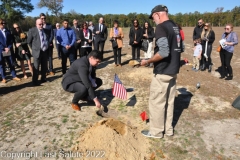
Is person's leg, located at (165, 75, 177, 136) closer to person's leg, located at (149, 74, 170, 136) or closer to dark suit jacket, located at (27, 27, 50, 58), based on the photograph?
person's leg, located at (149, 74, 170, 136)

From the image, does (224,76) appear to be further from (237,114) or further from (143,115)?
(143,115)

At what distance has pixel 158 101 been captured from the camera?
3477 mm

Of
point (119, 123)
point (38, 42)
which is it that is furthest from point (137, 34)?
point (119, 123)

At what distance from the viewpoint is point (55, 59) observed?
11.1 meters

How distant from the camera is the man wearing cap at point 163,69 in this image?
316 cm

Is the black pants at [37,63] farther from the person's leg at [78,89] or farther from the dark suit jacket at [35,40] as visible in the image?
the person's leg at [78,89]

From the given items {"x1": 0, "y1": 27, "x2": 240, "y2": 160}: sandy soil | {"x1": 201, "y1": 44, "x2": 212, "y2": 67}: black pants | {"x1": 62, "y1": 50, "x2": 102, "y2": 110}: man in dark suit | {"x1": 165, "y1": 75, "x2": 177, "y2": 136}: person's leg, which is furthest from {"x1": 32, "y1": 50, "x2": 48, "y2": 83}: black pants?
{"x1": 201, "y1": 44, "x2": 212, "y2": 67}: black pants

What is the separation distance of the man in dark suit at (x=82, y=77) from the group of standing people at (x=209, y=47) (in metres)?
4.59

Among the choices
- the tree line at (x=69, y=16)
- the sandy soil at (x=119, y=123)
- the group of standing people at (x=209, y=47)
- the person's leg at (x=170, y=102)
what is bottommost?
the sandy soil at (x=119, y=123)

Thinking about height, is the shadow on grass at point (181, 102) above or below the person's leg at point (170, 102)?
below

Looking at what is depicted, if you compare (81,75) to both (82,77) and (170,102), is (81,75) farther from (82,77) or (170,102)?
(170,102)

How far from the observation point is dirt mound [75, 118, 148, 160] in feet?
10.1

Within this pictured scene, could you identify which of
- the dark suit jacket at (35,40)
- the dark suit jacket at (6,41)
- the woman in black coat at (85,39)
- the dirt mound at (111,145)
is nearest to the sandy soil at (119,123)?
the dirt mound at (111,145)

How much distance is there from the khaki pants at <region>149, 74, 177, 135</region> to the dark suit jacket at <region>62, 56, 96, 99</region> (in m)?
1.32
